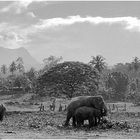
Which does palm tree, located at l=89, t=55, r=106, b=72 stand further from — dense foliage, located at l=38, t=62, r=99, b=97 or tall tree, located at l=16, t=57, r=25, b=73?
tall tree, located at l=16, t=57, r=25, b=73

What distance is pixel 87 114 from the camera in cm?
1980

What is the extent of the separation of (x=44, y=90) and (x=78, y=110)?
107 ft

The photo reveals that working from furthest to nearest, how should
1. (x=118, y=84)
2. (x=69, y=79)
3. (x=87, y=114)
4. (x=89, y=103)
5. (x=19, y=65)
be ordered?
(x=19, y=65) < (x=118, y=84) < (x=69, y=79) < (x=89, y=103) < (x=87, y=114)

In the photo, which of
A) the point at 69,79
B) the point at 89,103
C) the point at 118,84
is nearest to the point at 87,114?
the point at 89,103

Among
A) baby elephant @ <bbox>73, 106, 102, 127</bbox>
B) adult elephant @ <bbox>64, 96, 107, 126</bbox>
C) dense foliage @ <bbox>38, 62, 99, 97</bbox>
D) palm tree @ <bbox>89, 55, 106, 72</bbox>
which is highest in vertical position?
palm tree @ <bbox>89, 55, 106, 72</bbox>

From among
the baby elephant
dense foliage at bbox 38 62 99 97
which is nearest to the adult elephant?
the baby elephant

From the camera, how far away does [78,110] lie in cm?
2000

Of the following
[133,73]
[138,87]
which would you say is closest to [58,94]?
[138,87]

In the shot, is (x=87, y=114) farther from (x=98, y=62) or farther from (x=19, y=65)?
(x=19, y=65)

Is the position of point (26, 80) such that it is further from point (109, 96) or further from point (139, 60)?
point (139, 60)

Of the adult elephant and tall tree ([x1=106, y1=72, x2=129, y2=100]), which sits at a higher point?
tall tree ([x1=106, y1=72, x2=129, y2=100])

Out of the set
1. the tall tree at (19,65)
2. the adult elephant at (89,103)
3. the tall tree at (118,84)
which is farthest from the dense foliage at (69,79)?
the tall tree at (19,65)

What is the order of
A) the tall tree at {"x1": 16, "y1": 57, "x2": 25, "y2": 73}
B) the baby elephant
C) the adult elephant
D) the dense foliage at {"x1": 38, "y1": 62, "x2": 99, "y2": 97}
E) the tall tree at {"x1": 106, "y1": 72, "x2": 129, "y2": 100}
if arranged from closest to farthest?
the baby elephant, the adult elephant, the dense foliage at {"x1": 38, "y1": 62, "x2": 99, "y2": 97}, the tall tree at {"x1": 106, "y1": 72, "x2": 129, "y2": 100}, the tall tree at {"x1": 16, "y1": 57, "x2": 25, "y2": 73}

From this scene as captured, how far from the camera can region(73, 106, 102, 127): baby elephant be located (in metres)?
19.7
